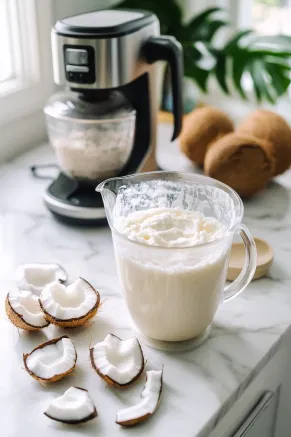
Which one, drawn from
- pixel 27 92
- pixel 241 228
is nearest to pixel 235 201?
pixel 241 228

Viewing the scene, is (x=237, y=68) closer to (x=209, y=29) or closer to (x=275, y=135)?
→ (x=209, y=29)

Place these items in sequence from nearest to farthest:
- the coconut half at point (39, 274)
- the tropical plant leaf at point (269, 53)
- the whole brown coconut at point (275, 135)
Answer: the coconut half at point (39, 274)
the whole brown coconut at point (275, 135)
the tropical plant leaf at point (269, 53)

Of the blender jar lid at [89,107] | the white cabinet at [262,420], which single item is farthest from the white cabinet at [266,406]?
the blender jar lid at [89,107]

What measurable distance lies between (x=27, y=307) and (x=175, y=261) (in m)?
0.21

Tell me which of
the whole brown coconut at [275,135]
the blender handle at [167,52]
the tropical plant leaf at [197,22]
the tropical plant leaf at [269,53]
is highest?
the blender handle at [167,52]

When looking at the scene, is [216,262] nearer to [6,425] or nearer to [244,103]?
[6,425]

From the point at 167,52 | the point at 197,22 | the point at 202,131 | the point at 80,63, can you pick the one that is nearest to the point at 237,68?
the point at 197,22

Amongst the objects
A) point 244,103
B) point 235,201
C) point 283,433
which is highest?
point 235,201

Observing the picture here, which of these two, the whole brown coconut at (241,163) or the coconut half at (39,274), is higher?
the whole brown coconut at (241,163)

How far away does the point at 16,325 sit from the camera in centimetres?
75

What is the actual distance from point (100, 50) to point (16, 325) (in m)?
0.40

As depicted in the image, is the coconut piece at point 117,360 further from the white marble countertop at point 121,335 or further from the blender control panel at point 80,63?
the blender control panel at point 80,63

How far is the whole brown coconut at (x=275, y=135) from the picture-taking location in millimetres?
1093

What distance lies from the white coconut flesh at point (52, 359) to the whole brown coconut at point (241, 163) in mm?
444
